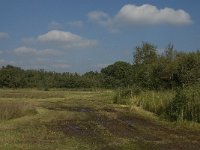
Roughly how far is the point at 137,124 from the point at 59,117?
16.0 feet

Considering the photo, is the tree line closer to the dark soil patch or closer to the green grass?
the green grass

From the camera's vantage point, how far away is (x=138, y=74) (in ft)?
146

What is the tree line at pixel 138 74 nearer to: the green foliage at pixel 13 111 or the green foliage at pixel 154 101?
the green foliage at pixel 154 101

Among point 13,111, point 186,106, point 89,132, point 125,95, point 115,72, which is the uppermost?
point 115,72

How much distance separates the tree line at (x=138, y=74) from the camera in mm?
33969

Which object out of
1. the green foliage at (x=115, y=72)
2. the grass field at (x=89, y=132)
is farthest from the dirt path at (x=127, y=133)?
the green foliage at (x=115, y=72)

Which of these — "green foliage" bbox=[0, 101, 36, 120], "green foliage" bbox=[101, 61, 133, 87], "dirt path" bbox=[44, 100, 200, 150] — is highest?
"green foliage" bbox=[101, 61, 133, 87]

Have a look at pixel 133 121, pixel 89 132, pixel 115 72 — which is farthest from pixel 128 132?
pixel 115 72

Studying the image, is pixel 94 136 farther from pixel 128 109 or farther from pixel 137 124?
pixel 128 109

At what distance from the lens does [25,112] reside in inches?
976

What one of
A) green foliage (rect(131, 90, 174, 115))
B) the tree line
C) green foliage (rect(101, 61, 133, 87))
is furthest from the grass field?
green foliage (rect(101, 61, 133, 87))

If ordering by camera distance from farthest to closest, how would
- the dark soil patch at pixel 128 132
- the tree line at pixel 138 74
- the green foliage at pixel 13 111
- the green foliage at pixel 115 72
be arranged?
the green foliage at pixel 115 72, the tree line at pixel 138 74, the green foliage at pixel 13 111, the dark soil patch at pixel 128 132

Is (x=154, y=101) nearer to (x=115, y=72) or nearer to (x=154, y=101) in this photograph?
(x=154, y=101)

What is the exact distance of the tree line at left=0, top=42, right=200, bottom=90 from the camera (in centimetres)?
3397
